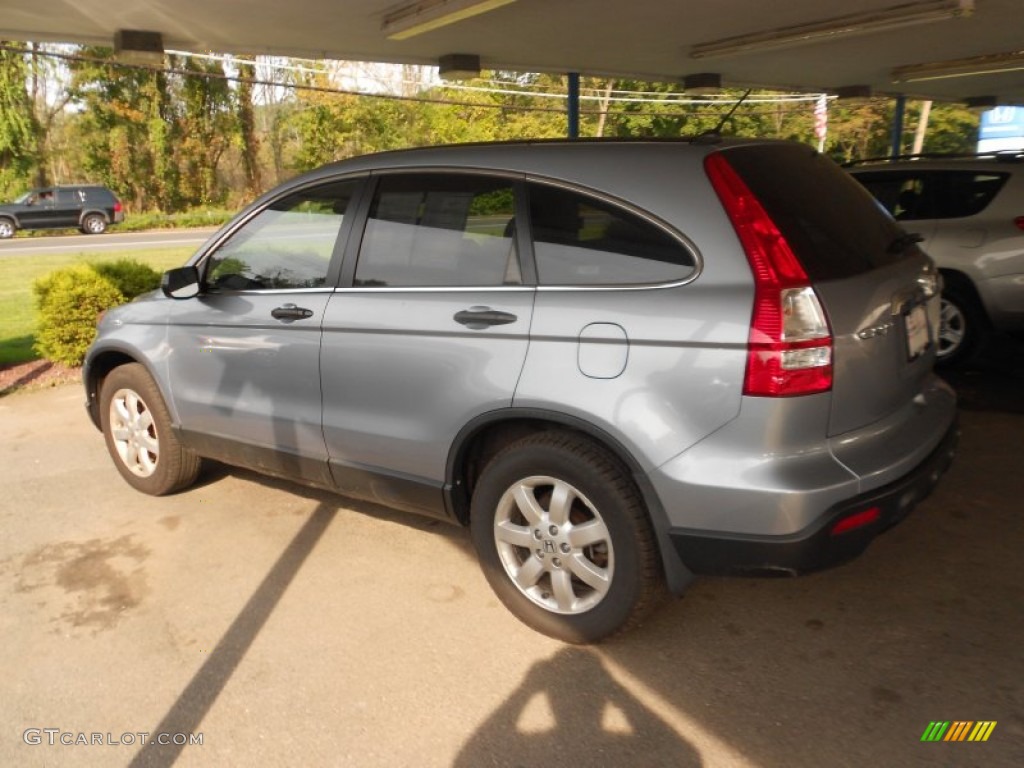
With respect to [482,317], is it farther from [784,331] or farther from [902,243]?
[902,243]

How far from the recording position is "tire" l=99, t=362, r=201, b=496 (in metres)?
4.56

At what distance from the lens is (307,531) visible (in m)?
4.25

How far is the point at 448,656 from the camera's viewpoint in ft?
10.2

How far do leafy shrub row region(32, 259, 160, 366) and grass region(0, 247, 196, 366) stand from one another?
112cm

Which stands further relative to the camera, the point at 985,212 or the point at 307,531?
the point at 985,212

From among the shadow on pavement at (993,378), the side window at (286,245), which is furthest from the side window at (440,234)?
the shadow on pavement at (993,378)

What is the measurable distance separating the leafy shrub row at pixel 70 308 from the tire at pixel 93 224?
2751 cm

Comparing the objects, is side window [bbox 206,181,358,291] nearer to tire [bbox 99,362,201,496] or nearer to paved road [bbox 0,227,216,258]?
tire [bbox 99,362,201,496]

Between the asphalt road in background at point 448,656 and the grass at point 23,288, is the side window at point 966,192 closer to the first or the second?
the asphalt road in background at point 448,656

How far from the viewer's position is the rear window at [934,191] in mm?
6363

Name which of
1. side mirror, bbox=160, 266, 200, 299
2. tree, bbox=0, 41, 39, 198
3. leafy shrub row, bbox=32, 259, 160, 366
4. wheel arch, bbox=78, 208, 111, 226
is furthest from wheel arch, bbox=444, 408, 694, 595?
tree, bbox=0, 41, 39, 198

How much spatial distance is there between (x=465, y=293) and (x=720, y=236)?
1007 millimetres

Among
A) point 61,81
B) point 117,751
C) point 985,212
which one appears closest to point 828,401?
point 117,751

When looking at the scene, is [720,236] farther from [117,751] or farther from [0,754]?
[0,754]
